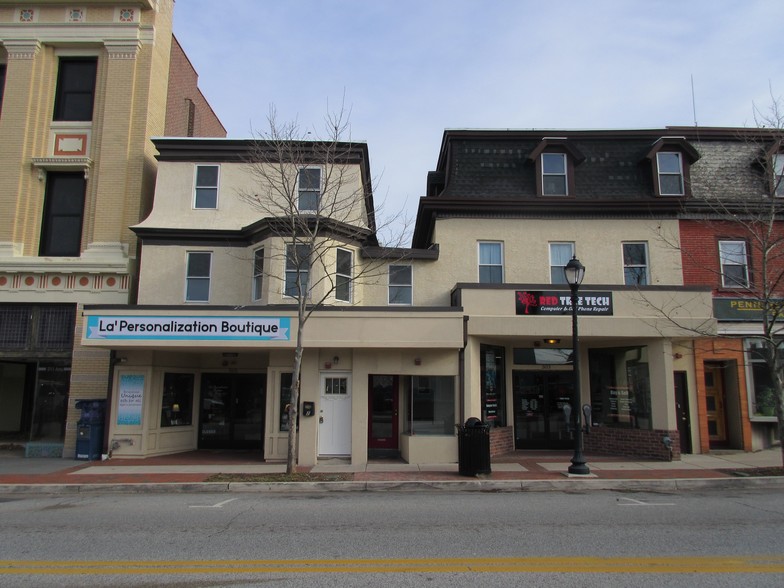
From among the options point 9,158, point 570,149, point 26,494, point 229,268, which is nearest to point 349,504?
point 26,494

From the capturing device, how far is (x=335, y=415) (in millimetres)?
14953

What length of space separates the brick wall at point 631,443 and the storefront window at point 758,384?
11.7 ft

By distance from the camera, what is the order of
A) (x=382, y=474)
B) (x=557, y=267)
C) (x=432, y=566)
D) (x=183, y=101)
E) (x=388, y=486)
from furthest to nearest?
(x=183, y=101)
(x=557, y=267)
(x=382, y=474)
(x=388, y=486)
(x=432, y=566)

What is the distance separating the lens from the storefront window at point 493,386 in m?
15.7

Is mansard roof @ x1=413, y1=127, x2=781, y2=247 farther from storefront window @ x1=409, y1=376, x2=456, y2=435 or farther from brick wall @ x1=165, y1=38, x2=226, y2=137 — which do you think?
brick wall @ x1=165, y1=38, x2=226, y2=137

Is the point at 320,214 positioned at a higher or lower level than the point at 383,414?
higher

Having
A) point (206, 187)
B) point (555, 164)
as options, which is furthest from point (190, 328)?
point (555, 164)

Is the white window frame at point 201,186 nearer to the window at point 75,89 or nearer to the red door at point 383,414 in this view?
the window at point 75,89

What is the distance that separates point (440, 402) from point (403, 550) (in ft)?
27.6

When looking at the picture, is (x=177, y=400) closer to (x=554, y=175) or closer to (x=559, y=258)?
(x=559, y=258)

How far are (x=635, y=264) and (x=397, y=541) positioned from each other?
12.8 metres

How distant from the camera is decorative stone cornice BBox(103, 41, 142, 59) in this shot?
17.9 m

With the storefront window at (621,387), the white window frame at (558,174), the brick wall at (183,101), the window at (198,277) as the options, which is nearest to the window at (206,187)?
the window at (198,277)

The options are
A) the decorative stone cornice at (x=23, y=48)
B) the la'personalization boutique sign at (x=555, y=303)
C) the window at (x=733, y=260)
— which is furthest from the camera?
the decorative stone cornice at (x=23, y=48)
